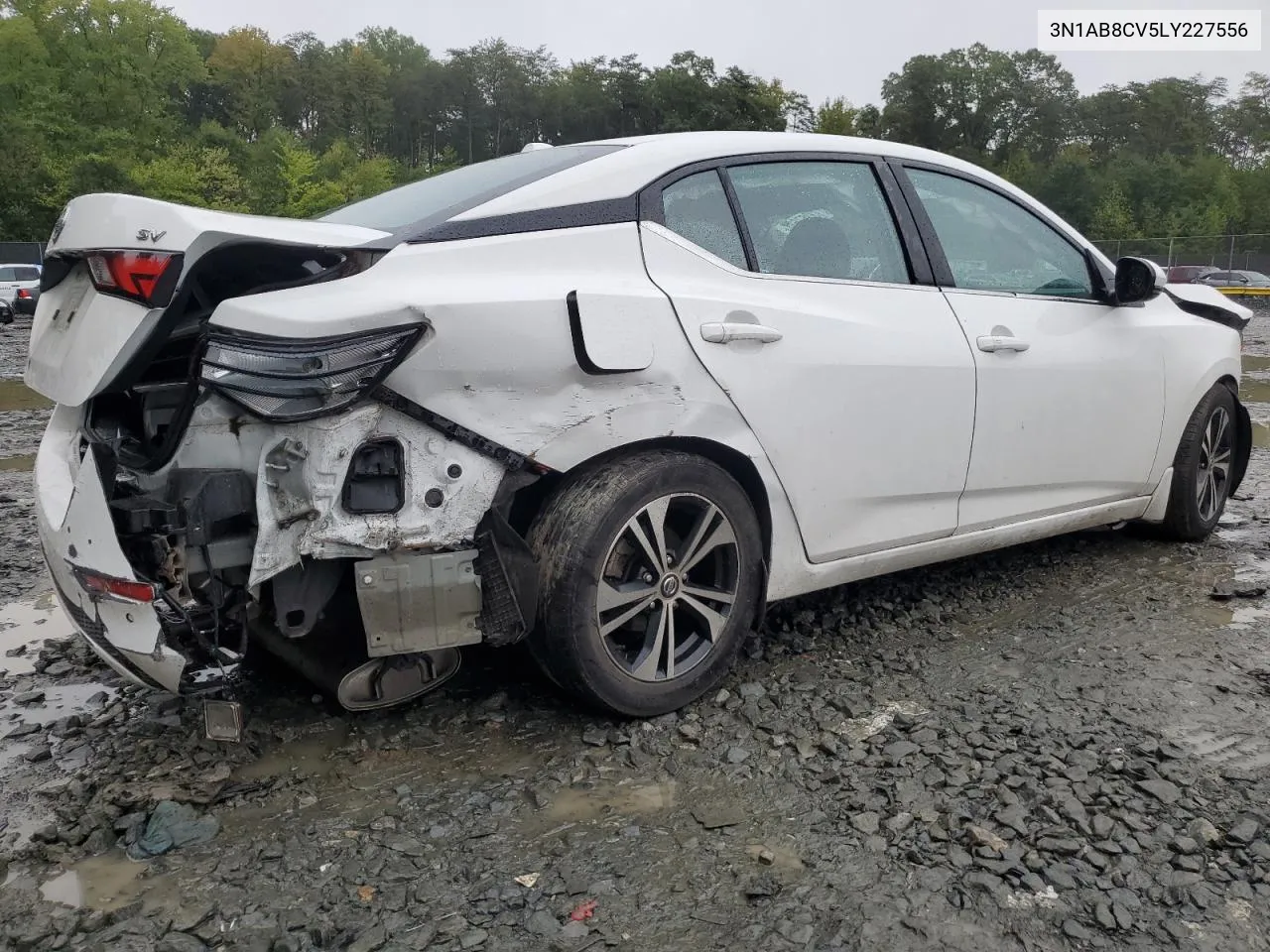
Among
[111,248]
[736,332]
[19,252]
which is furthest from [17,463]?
[19,252]

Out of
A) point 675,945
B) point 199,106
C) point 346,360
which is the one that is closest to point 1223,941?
point 675,945

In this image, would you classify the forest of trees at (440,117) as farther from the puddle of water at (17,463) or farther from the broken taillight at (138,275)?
the broken taillight at (138,275)

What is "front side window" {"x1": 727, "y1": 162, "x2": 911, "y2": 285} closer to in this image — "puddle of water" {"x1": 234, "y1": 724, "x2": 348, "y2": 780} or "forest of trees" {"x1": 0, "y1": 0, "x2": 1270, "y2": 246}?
"puddle of water" {"x1": 234, "y1": 724, "x2": 348, "y2": 780}

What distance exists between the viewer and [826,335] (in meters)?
3.14

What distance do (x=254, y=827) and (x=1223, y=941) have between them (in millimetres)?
2101

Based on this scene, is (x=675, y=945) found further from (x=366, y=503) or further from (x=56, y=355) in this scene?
(x=56, y=355)

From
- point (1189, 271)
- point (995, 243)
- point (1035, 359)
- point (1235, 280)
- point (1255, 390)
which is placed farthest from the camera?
point (1189, 271)

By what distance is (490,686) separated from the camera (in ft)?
10.6

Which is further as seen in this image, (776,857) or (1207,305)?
(1207,305)

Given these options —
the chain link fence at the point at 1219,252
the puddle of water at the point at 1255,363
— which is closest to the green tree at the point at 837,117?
the chain link fence at the point at 1219,252

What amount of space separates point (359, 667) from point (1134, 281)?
3.30m

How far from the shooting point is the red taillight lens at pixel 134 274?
245 cm

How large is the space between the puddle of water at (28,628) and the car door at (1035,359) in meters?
3.27

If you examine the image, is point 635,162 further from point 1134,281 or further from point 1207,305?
point 1207,305
